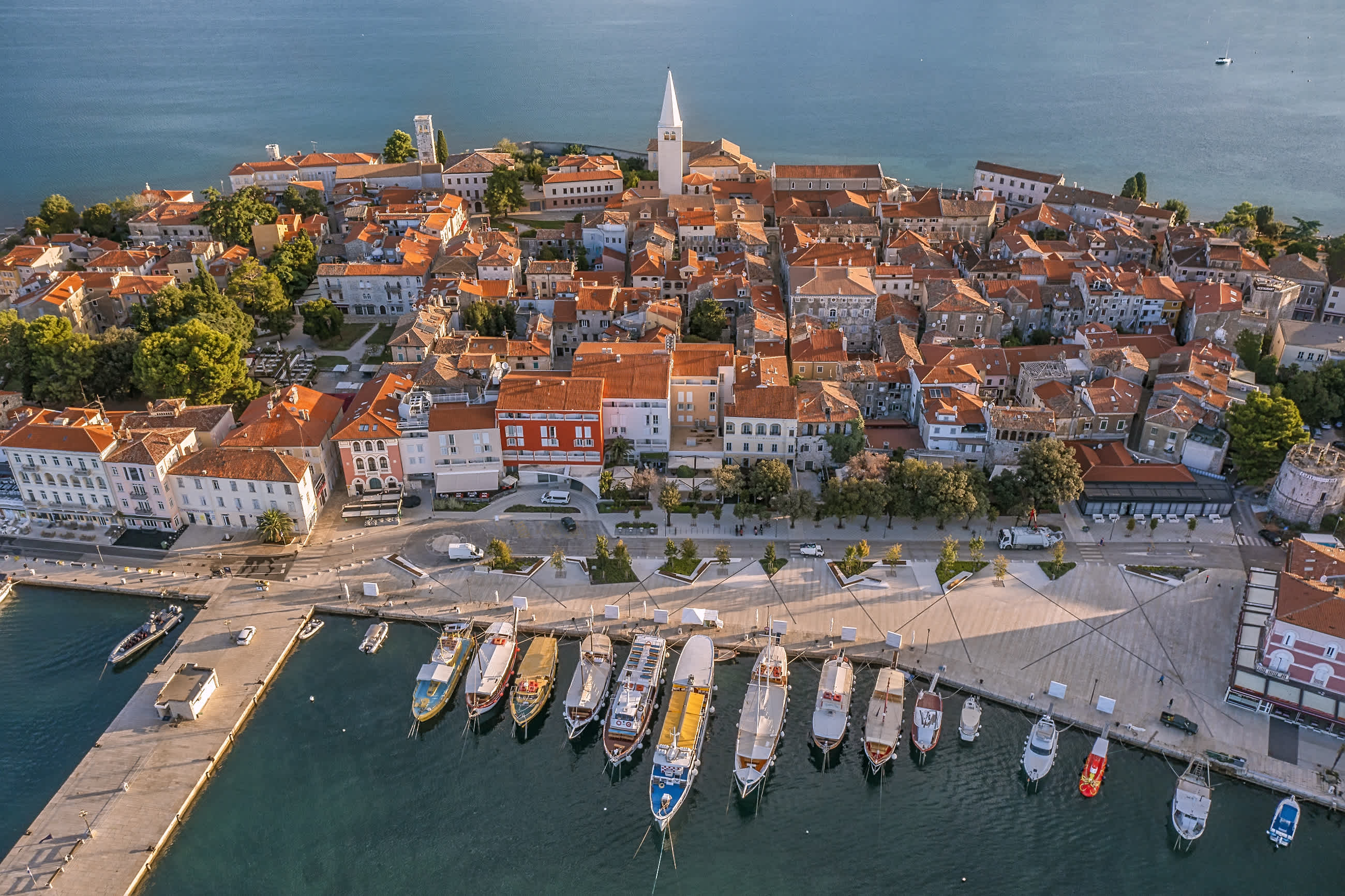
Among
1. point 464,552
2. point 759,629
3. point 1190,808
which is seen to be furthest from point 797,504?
point 1190,808

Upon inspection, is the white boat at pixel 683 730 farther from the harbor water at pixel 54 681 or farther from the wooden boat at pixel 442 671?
A: the harbor water at pixel 54 681

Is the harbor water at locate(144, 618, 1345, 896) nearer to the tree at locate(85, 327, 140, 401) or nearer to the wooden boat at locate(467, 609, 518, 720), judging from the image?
the wooden boat at locate(467, 609, 518, 720)

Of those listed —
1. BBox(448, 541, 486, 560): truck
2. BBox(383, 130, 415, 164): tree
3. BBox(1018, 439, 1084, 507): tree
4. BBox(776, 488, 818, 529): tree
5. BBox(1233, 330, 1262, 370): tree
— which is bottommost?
BBox(448, 541, 486, 560): truck

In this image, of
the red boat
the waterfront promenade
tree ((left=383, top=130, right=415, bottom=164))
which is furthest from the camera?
tree ((left=383, top=130, right=415, bottom=164))

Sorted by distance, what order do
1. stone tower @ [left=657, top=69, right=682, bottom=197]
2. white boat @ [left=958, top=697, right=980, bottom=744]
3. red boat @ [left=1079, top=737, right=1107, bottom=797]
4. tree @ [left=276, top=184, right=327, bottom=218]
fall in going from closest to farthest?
red boat @ [left=1079, top=737, right=1107, bottom=797] < white boat @ [left=958, top=697, right=980, bottom=744] < stone tower @ [left=657, top=69, right=682, bottom=197] < tree @ [left=276, top=184, right=327, bottom=218]

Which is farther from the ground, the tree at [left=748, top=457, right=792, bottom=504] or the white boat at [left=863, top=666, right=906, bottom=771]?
the tree at [left=748, top=457, right=792, bottom=504]

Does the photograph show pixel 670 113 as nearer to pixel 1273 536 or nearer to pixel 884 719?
pixel 1273 536

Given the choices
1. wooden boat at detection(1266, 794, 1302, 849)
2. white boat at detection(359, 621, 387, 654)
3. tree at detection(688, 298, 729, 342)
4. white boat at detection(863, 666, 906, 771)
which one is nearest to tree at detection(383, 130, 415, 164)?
tree at detection(688, 298, 729, 342)
